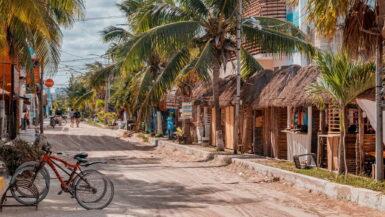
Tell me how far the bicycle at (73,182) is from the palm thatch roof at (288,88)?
21.8 ft

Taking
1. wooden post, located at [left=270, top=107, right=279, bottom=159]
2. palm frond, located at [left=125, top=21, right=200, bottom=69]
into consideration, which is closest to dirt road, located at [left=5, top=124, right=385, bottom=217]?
wooden post, located at [left=270, top=107, right=279, bottom=159]

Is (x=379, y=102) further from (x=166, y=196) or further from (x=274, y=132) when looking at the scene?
(x=274, y=132)

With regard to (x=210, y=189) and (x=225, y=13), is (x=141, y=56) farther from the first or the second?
(x=210, y=189)

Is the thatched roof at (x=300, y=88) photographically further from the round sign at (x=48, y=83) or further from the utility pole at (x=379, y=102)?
the round sign at (x=48, y=83)

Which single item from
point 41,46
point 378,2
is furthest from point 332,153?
point 41,46

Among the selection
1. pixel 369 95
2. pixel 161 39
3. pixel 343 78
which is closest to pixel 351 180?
pixel 369 95

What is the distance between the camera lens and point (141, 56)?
664 inches

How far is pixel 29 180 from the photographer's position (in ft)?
25.8

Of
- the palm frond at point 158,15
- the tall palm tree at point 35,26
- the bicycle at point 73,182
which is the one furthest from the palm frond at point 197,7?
the bicycle at point 73,182

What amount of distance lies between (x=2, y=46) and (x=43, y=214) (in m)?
7.64

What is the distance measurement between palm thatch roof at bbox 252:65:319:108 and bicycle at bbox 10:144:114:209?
6.64 m

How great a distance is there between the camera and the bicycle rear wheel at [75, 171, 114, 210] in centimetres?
797

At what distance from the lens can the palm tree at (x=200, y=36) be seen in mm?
16656

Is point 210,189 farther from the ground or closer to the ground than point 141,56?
closer to the ground
